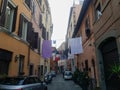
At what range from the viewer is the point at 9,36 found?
33.8 ft

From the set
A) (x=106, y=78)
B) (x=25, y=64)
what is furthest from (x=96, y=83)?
(x=25, y=64)

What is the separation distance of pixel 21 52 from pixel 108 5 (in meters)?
7.28

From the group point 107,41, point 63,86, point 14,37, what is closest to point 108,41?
point 107,41

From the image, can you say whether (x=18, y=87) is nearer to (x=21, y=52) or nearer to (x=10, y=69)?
(x=10, y=69)

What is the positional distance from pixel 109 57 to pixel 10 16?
7028 mm

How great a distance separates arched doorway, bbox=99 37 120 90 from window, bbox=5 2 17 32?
237 inches

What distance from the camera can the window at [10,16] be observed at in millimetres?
10582

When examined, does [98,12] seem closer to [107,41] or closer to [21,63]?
[107,41]

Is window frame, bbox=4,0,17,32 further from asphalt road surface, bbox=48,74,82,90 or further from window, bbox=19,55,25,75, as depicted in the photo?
asphalt road surface, bbox=48,74,82,90

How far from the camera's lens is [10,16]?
11.1 m

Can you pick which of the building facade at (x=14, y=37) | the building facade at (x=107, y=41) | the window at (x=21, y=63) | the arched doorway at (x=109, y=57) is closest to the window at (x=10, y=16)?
the building facade at (x=14, y=37)

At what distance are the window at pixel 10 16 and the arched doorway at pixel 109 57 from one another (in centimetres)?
603

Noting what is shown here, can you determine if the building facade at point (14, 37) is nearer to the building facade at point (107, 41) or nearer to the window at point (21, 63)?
the window at point (21, 63)

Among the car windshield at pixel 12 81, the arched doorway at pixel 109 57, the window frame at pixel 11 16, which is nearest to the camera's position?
the car windshield at pixel 12 81
